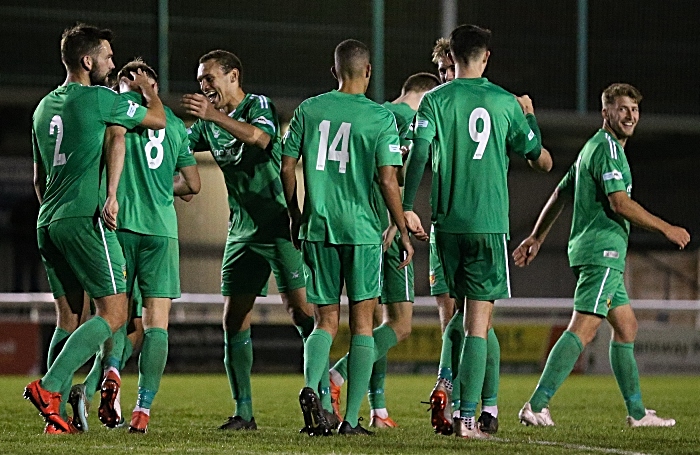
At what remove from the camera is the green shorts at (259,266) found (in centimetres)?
684

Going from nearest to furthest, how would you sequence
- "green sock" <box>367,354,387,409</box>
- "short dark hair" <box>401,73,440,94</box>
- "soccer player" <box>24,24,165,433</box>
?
"soccer player" <box>24,24,165,433</box>
"green sock" <box>367,354,387,409</box>
"short dark hair" <box>401,73,440,94</box>

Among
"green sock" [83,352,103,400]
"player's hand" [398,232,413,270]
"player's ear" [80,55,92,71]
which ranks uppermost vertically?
"player's ear" [80,55,92,71]

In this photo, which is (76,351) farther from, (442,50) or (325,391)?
(442,50)

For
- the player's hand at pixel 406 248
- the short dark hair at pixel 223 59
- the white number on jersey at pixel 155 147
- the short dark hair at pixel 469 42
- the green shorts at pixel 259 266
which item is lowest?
the green shorts at pixel 259 266

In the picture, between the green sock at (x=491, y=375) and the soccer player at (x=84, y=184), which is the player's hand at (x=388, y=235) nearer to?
the green sock at (x=491, y=375)

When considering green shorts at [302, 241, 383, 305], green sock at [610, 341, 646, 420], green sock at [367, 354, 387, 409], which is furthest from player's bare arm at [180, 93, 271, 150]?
green sock at [610, 341, 646, 420]

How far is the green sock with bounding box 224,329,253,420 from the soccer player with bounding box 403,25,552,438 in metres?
1.31

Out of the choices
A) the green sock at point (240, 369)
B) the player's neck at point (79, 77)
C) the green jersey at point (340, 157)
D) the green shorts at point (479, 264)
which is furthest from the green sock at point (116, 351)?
the green shorts at point (479, 264)

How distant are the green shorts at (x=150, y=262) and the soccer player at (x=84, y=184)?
0.20 meters

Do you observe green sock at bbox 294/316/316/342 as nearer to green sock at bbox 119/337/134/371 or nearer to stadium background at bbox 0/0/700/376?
green sock at bbox 119/337/134/371

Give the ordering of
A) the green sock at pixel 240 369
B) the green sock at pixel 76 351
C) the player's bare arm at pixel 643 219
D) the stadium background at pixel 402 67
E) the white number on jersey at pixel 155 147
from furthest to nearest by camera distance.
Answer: the stadium background at pixel 402 67
the player's bare arm at pixel 643 219
the green sock at pixel 240 369
the white number on jersey at pixel 155 147
the green sock at pixel 76 351

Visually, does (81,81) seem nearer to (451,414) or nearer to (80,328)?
(80,328)

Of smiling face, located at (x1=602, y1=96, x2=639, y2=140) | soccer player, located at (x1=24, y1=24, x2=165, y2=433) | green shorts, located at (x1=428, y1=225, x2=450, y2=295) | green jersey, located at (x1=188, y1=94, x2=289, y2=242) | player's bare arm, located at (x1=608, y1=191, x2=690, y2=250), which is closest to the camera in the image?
soccer player, located at (x1=24, y1=24, x2=165, y2=433)

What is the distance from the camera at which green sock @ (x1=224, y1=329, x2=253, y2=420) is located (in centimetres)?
689
